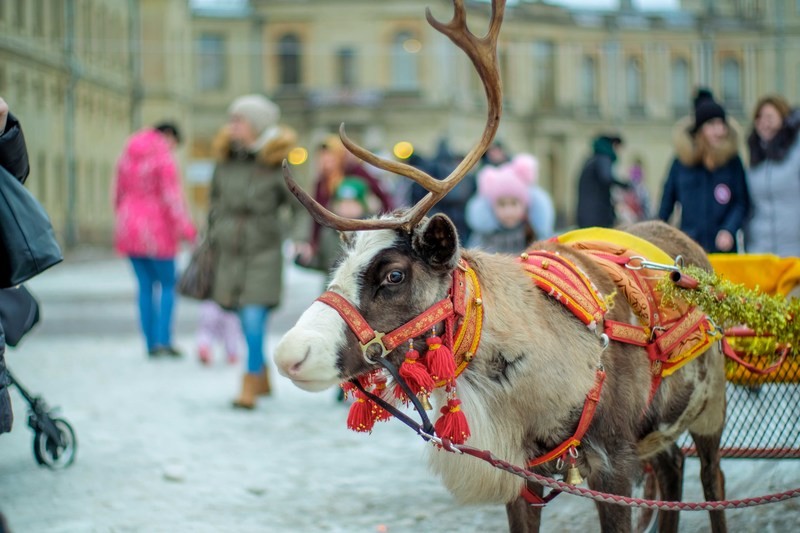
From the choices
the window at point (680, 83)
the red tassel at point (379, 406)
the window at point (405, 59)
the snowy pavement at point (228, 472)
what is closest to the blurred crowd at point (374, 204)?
the snowy pavement at point (228, 472)

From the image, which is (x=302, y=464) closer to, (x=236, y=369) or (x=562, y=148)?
(x=236, y=369)

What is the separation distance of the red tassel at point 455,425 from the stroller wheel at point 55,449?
3.17m

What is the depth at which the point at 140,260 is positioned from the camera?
10.4m

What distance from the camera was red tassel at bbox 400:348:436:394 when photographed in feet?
11.1

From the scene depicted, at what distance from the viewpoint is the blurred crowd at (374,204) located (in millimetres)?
7035

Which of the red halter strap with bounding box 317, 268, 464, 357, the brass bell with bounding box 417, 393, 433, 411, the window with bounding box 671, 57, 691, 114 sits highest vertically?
the window with bounding box 671, 57, 691, 114

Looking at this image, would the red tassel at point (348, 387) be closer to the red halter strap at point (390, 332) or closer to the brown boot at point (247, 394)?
the red halter strap at point (390, 332)

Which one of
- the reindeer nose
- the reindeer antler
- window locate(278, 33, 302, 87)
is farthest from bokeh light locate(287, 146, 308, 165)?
window locate(278, 33, 302, 87)

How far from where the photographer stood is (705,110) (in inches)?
268

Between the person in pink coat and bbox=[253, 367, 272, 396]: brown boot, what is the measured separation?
223cm

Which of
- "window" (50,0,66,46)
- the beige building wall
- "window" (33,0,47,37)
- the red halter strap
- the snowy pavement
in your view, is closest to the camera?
the red halter strap

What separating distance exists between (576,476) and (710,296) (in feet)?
2.92

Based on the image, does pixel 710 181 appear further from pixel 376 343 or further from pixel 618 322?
pixel 376 343

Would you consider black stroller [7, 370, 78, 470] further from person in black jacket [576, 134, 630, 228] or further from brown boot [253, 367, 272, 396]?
person in black jacket [576, 134, 630, 228]
